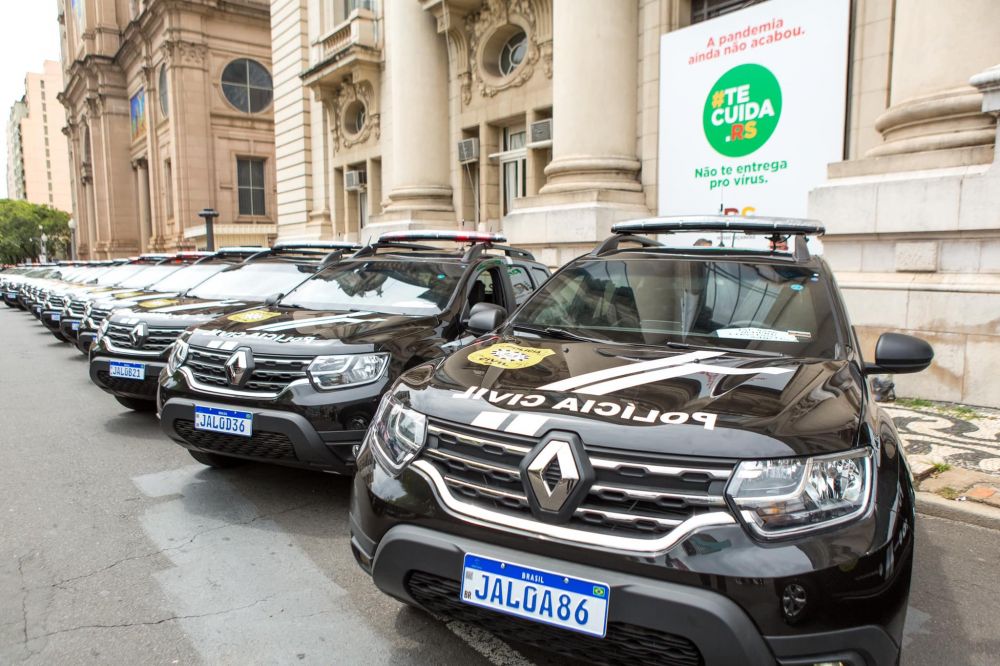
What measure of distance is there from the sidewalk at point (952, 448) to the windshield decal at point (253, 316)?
4550mm

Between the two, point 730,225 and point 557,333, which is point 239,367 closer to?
point 557,333

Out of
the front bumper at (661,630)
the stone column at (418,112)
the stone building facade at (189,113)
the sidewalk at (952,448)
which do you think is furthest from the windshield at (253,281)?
the stone building facade at (189,113)

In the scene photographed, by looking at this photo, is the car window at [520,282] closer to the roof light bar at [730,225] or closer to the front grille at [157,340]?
the roof light bar at [730,225]

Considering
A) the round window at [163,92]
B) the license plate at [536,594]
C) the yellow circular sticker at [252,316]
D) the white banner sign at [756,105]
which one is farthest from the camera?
the round window at [163,92]

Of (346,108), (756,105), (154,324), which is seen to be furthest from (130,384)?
(346,108)

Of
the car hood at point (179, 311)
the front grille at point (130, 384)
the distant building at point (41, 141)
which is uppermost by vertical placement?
the distant building at point (41, 141)

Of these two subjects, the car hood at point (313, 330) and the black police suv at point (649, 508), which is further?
the car hood at point (313, 330)

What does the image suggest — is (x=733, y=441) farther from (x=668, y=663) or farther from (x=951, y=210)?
(x=951, y=210)

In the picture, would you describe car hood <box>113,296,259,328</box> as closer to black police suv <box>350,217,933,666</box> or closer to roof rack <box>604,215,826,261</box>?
roof rack <box>604,215,826,261</box>

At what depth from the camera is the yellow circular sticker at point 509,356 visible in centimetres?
281

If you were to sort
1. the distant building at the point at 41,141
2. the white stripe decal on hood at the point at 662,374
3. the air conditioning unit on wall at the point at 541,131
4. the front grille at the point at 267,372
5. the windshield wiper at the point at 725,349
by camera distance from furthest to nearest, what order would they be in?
1. the distant building at the point at 41,141
2. the air conditioning unit on wall at the point at 541,131
3. the front grille at the point at 267,372
4. the windshield wiper at the point at 725,349
5. the white stripe decal on hood at the point at 662,374

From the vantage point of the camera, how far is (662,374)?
8.50 ft

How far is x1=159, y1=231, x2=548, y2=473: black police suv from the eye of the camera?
13.0 feet

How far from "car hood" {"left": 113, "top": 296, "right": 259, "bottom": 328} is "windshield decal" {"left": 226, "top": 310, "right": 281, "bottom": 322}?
4.57 ft
